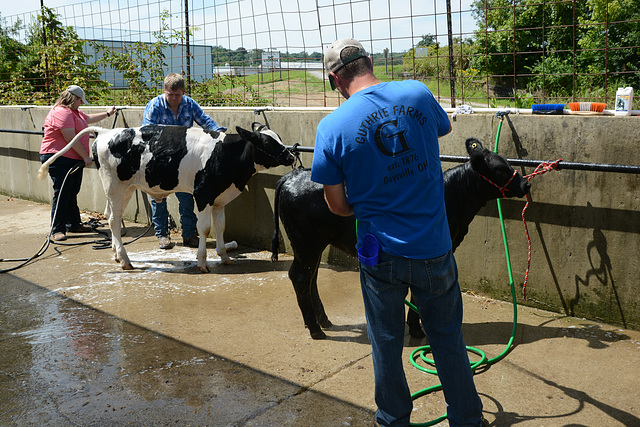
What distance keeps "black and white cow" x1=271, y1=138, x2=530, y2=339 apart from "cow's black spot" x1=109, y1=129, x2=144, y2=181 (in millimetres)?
2432

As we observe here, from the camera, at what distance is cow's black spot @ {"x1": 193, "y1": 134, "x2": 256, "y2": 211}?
6.38 meters

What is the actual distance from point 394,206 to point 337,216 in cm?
177

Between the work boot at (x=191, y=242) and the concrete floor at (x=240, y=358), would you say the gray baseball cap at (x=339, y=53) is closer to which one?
the concrete floor at (x=240, y=358)

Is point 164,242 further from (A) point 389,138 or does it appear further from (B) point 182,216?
(A) point 389,138

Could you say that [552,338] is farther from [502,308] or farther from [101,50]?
[101,50]

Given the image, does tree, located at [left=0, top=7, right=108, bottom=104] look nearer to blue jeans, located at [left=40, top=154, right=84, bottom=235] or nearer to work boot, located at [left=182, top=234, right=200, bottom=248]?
blue jeans, located at [left=40, top=154, right=84, bottom=235]

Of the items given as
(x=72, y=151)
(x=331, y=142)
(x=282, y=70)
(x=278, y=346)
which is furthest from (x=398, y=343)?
(x=72, y=151)

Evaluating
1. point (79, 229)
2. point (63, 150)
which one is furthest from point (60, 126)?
point (79, 229)

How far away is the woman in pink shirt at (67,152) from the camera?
25.8 ft

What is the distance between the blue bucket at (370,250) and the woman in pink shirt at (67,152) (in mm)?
6160

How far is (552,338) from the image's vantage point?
4.45 m

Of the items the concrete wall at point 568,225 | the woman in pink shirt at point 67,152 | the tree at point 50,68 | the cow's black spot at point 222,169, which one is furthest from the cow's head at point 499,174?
the tree at point 50,68

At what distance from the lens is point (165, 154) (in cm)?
645

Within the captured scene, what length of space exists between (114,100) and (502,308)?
8.14 meters
